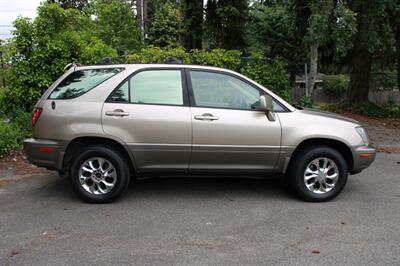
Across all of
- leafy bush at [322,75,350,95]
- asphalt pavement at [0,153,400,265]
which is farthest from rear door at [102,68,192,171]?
leafy bush at [322,75,350,95]

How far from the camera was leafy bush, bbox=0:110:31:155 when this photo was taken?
325 inches

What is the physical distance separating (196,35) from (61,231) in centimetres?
1090

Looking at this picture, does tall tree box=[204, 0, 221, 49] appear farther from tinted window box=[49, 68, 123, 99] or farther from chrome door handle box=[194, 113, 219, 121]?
chrome door handle box=[194, 113, 219, 121]

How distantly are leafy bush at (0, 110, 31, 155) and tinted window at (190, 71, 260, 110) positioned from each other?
426 cm

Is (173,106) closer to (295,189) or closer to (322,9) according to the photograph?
(295,189)

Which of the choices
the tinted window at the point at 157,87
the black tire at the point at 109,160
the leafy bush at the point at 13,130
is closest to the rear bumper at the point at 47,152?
the black tire at the point at 109,160

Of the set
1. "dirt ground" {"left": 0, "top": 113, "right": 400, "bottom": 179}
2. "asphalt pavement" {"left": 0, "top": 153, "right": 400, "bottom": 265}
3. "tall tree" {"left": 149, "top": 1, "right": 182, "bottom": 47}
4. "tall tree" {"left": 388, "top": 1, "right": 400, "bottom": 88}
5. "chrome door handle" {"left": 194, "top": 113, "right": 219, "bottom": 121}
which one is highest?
"tall tree" {"left": 149, "top": 1, "right": 182, "bottom": 47}

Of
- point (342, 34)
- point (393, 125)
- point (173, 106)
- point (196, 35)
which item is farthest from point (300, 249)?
point (196, 35)

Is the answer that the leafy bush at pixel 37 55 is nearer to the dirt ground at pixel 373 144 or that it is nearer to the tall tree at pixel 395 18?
the dirt ground at pixel 373 144

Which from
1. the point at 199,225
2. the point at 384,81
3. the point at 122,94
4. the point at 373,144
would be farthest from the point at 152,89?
the point at 384,81

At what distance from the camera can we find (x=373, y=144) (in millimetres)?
10109

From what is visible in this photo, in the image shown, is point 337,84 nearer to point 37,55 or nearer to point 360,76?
point 360,76

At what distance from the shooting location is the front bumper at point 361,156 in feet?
19.4

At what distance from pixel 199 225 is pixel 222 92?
179 cm
